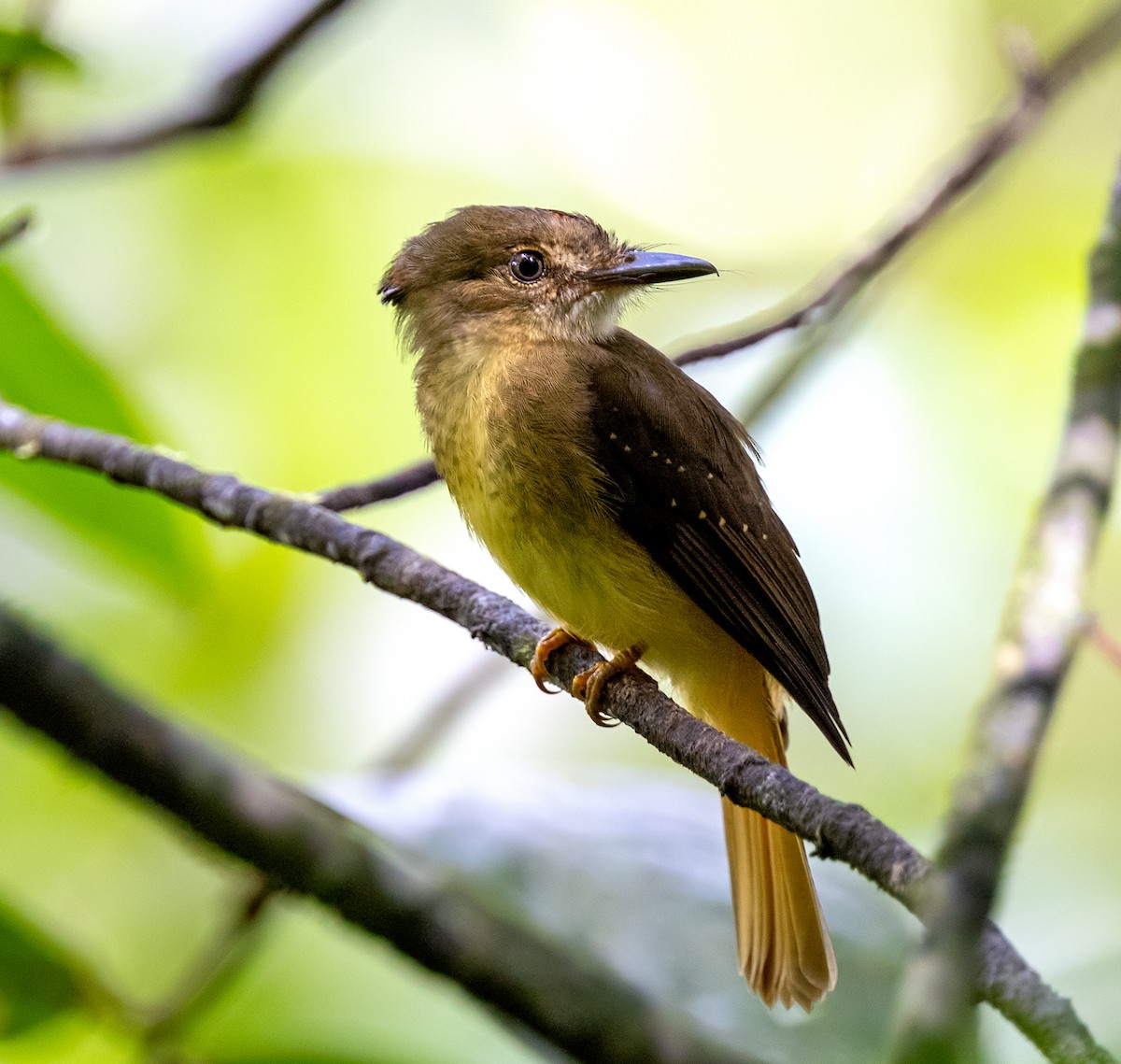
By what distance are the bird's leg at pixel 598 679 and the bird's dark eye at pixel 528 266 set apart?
116 centimetres

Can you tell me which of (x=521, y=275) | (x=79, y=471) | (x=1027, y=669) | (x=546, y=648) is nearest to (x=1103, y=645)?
(x=1027, y=669)

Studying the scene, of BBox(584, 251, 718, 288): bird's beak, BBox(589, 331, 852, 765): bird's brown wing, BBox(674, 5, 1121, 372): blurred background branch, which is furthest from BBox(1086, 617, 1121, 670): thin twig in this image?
BBox(584, 251, 718, 288): bird's beak

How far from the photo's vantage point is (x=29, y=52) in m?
2.44

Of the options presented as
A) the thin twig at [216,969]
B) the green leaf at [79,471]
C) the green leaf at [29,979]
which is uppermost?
the green leaf at [79,471]

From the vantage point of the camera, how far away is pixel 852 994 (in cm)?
291

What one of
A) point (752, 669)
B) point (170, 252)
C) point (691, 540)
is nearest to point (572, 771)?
point (752, 669)

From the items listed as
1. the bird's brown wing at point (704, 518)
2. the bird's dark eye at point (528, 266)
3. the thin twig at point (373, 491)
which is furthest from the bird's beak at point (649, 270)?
the thin twig at point (373, 491)

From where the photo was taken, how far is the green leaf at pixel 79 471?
265cm

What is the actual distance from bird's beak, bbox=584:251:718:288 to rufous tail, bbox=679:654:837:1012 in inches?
38.7

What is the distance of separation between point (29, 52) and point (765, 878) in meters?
2.31

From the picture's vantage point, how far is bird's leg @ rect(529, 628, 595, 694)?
115 inches

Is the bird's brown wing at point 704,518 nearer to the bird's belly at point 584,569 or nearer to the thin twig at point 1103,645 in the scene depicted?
the bird's belly at point 584,569

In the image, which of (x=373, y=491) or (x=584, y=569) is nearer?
(x=584, y=569)

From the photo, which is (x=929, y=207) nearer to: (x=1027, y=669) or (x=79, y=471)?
(x=1027, y=669)
